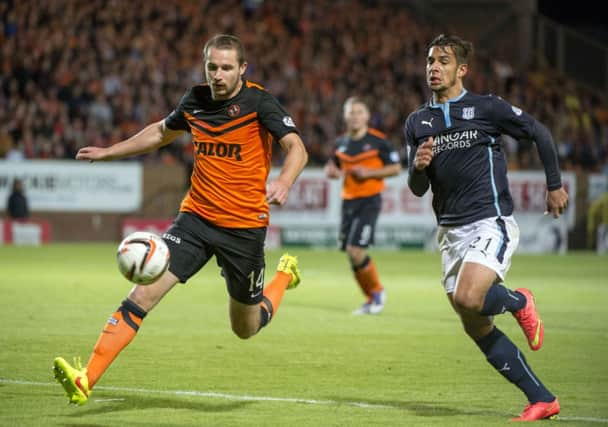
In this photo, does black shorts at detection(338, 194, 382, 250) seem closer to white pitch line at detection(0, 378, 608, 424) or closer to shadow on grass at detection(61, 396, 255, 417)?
white pitch line at detection(0, 378, 608, 424)

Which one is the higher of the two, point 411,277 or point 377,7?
point 377,7

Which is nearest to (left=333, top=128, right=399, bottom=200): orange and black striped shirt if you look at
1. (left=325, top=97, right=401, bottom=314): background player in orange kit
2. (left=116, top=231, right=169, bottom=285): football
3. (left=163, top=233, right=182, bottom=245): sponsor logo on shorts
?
(left=325, top=97, right=401, bottom=314): background player in orange kit

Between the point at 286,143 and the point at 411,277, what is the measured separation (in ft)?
41.9

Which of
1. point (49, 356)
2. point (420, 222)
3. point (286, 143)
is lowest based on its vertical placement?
point (420, 222)

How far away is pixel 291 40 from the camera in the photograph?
109 feet

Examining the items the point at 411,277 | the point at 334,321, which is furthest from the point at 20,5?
the point at 334,321

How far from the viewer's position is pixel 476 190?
24.6ft

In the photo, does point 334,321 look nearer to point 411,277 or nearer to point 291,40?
point 411,277

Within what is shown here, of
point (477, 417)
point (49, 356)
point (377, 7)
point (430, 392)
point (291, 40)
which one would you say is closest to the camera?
point (477, 417)

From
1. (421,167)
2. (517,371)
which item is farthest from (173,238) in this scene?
(517,371)

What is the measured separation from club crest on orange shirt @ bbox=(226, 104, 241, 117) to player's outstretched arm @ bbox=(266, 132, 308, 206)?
354mm

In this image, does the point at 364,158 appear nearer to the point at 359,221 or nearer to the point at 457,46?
the point at 359,221

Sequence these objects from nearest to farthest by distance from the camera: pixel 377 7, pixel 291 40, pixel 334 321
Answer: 1. pixel 334 321
2. pixel 291 40
3. pixel 377 7

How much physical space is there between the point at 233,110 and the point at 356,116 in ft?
23.7
